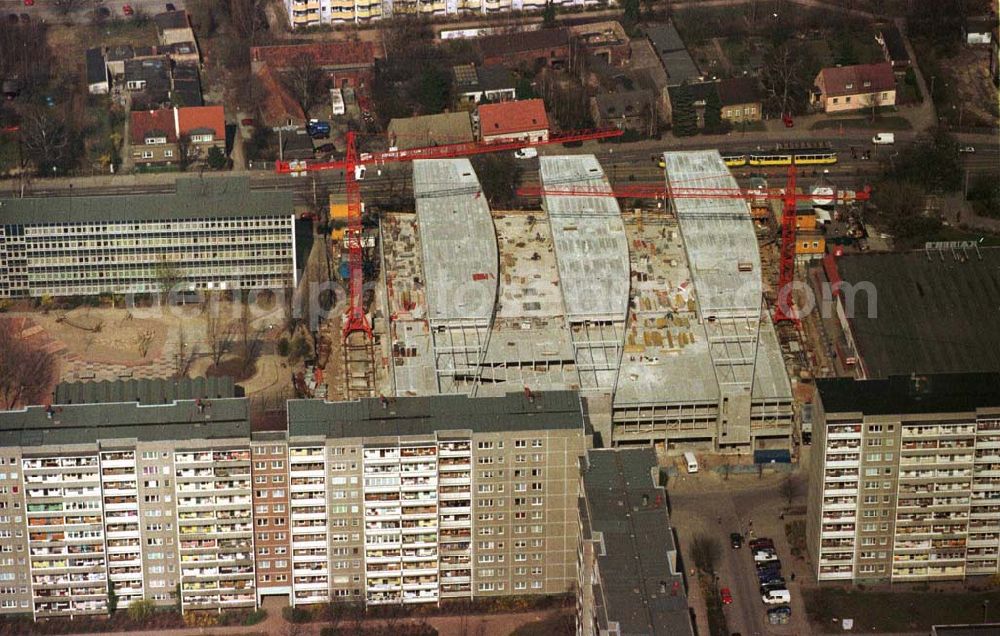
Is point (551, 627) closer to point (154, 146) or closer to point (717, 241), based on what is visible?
point (717, 241)

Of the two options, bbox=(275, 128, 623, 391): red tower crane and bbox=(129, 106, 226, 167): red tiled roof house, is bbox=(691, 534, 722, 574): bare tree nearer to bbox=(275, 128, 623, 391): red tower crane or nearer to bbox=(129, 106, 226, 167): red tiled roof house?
bbox=(275, 128, 623, 391): red tower crane

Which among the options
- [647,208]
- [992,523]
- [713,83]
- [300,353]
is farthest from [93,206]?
[992,523]

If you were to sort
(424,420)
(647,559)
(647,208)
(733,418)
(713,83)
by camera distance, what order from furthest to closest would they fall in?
(713,83) < (647,208) < (733,418) < (424,420) < (647,559)

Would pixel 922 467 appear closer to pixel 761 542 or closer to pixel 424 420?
pixel 761 542

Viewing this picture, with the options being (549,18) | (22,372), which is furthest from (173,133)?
(549,18)

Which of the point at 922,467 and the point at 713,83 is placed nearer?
the point at 922,467

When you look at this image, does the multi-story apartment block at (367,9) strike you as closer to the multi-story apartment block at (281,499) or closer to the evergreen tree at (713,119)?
the evergreen tree at (713,119)

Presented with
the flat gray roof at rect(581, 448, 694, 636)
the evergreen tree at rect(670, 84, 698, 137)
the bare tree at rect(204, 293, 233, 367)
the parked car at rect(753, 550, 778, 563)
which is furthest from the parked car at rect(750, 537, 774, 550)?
the evergreen tree at rect(670, 84, 698, 137)
